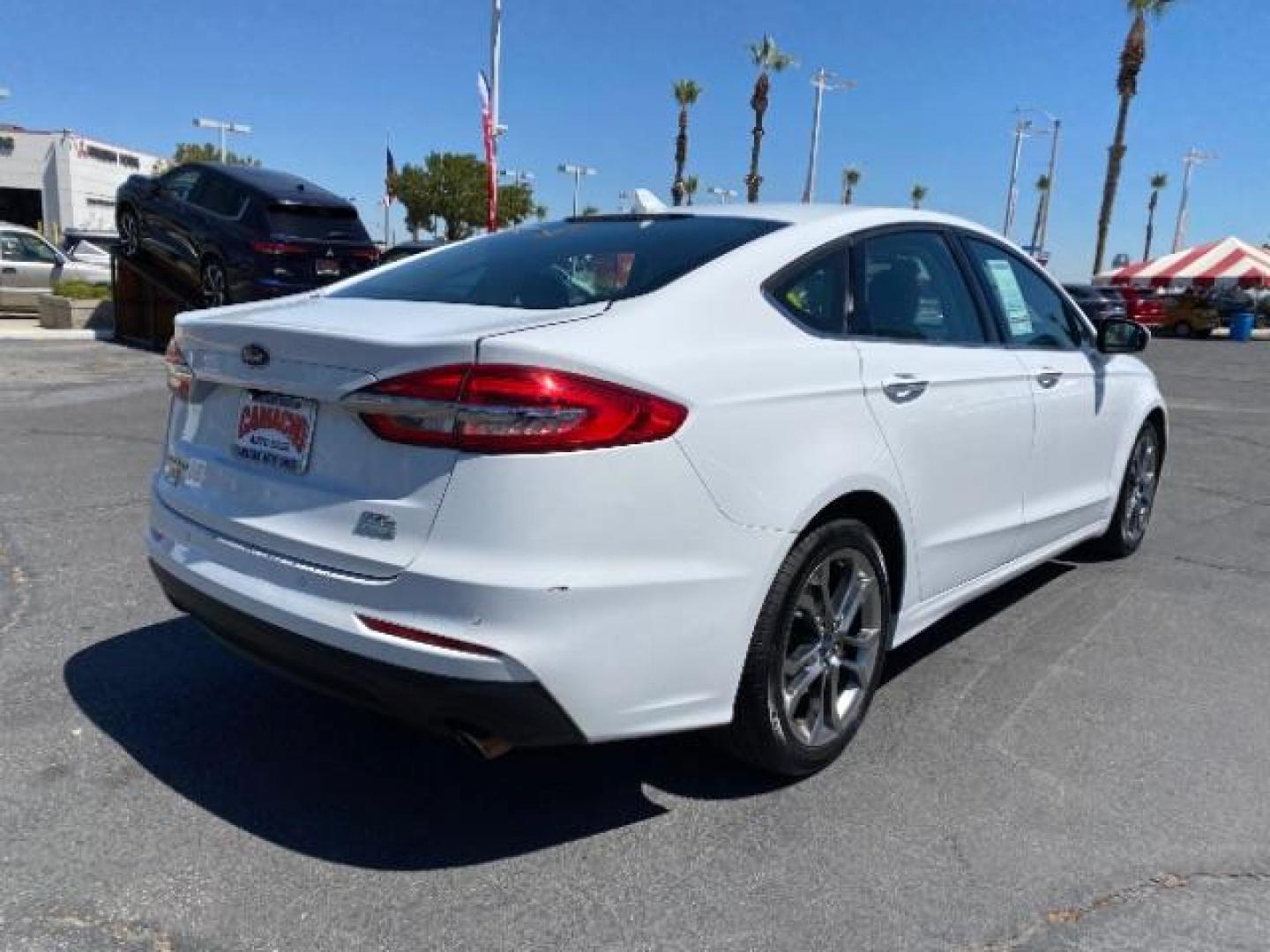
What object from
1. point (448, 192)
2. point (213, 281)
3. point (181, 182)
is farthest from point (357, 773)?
point (448, 192)

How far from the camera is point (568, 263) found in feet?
10.4

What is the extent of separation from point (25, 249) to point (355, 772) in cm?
1816

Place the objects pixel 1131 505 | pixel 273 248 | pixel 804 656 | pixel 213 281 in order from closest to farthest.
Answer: pixel 804 656
pixel 1131 505
pixel 273 248
pixel 213 281

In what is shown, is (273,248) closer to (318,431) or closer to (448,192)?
(318,431)

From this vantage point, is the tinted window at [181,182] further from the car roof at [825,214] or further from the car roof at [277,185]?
the car roof at [825,214]

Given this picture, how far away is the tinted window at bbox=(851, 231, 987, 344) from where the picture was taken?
3244 mm

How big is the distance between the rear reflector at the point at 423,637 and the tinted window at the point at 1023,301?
264cm

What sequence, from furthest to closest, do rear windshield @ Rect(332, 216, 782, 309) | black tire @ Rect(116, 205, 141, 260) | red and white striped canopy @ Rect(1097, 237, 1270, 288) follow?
red and white striped canopy @ Rect(1097, 237, 1270, 288) < black tire @ Rect(116, 205, 141, 260) < rear windshield @ Rect(332, 216, 782, 309)

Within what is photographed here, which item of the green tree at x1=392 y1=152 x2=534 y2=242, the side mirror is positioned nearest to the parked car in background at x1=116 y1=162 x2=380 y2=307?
the side mirror

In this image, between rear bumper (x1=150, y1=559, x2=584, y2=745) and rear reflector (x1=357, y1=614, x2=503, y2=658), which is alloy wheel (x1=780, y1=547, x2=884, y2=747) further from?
rear reflector (x1=357, y1=614, x2=503, y2=658)

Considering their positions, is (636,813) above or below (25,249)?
below

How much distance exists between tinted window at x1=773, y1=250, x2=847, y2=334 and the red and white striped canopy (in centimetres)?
4023

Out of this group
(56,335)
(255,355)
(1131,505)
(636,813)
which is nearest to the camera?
(255,355)

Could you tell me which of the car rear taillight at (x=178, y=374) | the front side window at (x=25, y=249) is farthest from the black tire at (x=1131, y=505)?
the front side window at (x=25, y=249)
